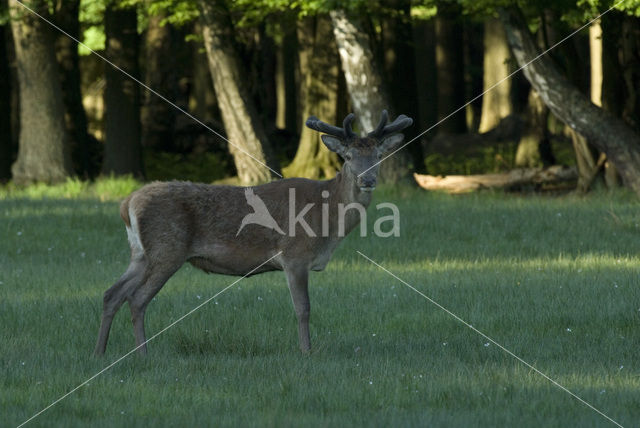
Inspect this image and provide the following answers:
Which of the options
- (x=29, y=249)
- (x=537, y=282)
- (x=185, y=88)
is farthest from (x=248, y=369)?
(x=185, y=88)

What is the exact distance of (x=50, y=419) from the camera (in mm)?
6535

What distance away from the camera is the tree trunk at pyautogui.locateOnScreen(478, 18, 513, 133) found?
3030 centimetres

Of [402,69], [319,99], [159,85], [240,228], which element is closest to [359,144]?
[240,228]

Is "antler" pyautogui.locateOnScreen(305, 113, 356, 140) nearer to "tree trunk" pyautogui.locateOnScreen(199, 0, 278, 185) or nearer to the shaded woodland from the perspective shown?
the shaded woodland

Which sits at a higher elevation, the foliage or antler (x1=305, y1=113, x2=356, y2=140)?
antler (x1=305, y1=113, x2=356, y2=140)

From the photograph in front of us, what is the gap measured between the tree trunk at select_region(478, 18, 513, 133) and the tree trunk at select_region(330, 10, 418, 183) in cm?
1071

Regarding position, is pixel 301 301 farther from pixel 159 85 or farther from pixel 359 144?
pixel 159 85

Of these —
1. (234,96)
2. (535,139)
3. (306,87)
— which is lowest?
(535,139)

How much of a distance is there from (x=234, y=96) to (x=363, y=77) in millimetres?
2782

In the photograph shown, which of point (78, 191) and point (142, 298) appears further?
point (78, 191)

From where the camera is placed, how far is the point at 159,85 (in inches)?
1135

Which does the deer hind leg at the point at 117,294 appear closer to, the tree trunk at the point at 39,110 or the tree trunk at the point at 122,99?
the tree trunk at the point at 39,110

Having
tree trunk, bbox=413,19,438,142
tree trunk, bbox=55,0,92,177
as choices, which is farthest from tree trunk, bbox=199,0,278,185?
tree trunk, bbox=413,19,438,142

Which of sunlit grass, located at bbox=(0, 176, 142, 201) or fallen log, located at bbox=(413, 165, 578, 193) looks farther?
fallen log, located at bbox=(413, 165, 578, 193)
